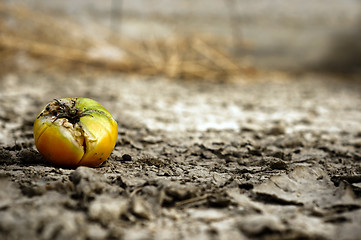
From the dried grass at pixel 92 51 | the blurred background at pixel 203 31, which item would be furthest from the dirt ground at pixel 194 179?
the blurred background at pixel 203 31

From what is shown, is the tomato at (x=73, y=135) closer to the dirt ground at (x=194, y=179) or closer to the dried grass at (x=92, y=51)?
the dirt ground at (x=194, y=179)

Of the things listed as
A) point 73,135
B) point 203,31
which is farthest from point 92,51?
point 73,135

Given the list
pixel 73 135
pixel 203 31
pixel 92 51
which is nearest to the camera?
pixel 73 135

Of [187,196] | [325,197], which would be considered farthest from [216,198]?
[325,197]

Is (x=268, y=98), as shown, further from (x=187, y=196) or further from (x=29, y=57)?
(x=29, y=57)

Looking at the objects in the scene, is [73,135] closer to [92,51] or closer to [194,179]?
[194,179]

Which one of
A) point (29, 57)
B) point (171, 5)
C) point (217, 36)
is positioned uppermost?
point (171, 5)
